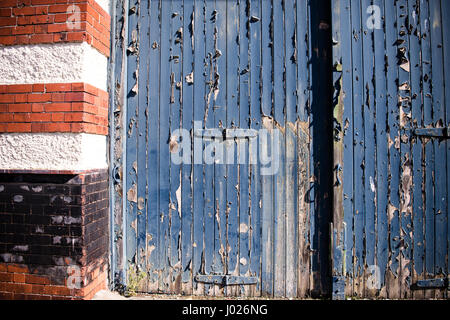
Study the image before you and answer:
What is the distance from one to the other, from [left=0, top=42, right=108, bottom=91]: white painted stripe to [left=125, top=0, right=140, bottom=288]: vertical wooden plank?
366mm

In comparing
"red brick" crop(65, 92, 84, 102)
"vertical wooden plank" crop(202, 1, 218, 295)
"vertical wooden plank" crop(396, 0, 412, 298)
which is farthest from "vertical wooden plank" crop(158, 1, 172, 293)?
"vertical wooden plank" crop(396, 0, 412, 298)

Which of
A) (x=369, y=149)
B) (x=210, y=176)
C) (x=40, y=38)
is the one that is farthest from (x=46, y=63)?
(x=369, y=149)

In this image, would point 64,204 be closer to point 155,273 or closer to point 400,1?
point 155,273

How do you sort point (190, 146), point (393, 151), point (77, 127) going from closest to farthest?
point (77, 127)
point (393, 151)
point (190, 146)

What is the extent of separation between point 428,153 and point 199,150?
6.46 ft

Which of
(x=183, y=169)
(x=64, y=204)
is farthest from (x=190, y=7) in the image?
(x=64, y=204)

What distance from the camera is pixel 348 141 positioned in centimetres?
217

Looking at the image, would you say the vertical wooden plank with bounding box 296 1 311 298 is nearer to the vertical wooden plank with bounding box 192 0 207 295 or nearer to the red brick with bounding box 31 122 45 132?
the vertical wooden plank with bounding box 192 0 207 295

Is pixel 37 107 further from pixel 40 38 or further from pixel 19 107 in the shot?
pixel 40 38

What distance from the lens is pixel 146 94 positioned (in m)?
2.30

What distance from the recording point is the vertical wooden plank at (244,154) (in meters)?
2.23

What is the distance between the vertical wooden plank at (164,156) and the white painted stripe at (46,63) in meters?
0.61

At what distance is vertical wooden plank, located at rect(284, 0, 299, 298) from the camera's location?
221 centimetres

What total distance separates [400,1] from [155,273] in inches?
127
